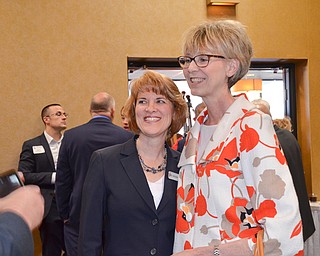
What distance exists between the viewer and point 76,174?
3.64 m

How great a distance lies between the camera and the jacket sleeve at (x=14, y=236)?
0.90 meters

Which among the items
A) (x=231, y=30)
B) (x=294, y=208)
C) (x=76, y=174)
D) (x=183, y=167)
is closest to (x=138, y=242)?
(x=183, y=167)

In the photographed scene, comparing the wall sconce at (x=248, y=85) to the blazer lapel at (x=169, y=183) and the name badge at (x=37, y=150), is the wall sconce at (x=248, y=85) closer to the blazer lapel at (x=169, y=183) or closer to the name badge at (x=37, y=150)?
the name badge at (x=37, y=150)

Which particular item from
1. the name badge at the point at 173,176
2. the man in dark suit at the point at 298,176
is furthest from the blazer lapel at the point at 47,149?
the name badge at the point at 173,176

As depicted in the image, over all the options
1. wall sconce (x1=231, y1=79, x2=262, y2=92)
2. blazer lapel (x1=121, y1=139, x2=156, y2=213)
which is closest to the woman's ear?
blazer lapel (x1=121, y1=139, x2=156, y2=213)

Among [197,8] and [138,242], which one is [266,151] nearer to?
[138,242]

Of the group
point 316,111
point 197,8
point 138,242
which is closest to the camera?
point 138,242

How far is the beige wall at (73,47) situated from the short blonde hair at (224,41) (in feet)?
11.2

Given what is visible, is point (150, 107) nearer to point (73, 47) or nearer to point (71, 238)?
point (71, 238)

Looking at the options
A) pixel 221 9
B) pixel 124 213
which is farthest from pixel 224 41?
pixel 221 9

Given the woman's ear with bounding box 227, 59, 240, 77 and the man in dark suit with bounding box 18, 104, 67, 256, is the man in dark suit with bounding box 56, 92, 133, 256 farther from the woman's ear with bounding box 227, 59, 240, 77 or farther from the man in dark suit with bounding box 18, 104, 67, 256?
the woman's ear with bounding box 227, 59, 240, 77

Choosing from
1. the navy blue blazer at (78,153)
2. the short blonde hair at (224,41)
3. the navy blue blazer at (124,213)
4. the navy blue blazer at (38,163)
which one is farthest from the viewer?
the navy blue blazer at (38,163)

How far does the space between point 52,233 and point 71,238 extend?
1.00 m

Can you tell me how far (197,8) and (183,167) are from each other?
389 cm
